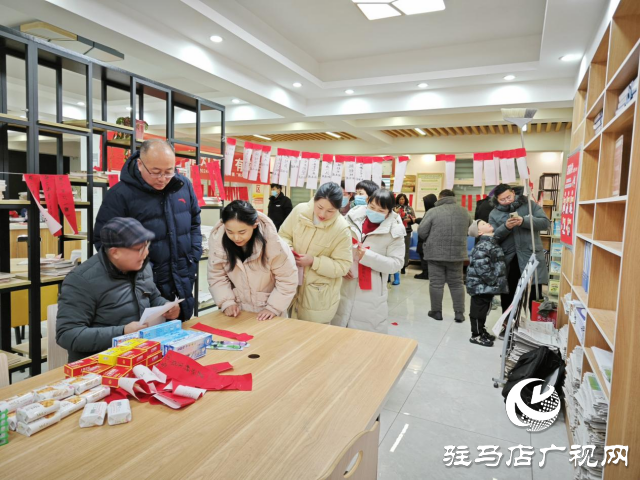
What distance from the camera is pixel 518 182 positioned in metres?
9.27

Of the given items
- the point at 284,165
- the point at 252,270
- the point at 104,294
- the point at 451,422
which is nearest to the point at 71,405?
the point at 104,294

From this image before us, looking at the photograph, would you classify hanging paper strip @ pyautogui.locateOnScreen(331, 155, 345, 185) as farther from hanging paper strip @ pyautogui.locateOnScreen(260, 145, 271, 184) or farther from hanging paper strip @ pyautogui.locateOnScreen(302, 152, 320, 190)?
hanging paper strip @ pyautogui.locateOnScreen(260, 145, 271, 184)

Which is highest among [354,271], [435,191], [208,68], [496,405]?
[208,68]

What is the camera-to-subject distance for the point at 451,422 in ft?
8.57

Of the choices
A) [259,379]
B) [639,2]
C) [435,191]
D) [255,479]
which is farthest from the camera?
[435,191]

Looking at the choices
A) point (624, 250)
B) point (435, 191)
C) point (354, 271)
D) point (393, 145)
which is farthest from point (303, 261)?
point (435, 191)

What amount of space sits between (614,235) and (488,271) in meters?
1.75

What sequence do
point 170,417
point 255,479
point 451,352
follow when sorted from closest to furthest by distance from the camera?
point 255,479 < point 170,417 < point 451,352

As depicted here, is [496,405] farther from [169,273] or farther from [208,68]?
A: [208,68]

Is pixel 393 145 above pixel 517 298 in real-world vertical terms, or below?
above

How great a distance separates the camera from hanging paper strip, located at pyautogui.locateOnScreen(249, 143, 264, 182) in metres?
4.89

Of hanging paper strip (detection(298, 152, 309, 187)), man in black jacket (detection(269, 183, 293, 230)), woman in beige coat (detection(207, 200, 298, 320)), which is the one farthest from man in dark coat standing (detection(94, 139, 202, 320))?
man in black jacket (detection(269, 183, 293, 230))

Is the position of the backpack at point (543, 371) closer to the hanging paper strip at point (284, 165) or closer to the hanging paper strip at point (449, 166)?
the hanging paper strip at point (449, 166)

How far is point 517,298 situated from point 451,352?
3.53ft
